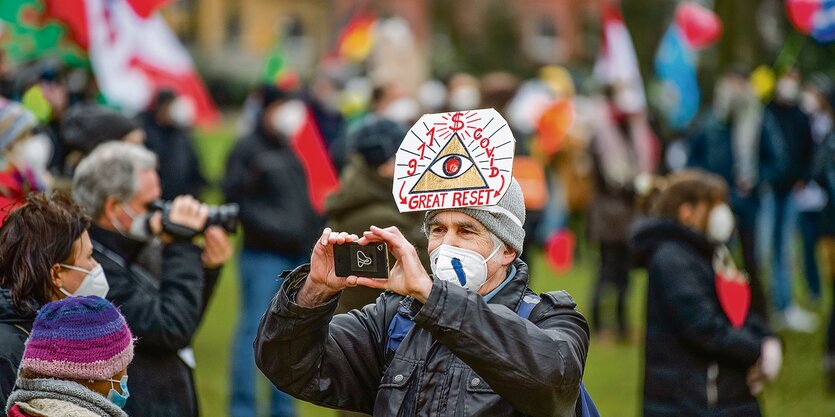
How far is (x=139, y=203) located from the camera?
17.5 ft

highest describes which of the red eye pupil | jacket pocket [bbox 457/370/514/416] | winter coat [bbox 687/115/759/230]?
the red eye pupil

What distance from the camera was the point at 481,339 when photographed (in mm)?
3244

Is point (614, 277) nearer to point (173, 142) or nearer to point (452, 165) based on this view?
point (173, 142)

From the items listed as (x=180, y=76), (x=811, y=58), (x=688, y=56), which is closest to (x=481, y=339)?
(x=180, y=76)

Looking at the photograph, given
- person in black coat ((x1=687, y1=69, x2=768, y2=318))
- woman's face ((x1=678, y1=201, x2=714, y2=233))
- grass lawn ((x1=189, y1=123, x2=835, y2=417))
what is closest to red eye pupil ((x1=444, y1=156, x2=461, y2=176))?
woman's face ((x1=678, y1=201, x2=714, y2=233))

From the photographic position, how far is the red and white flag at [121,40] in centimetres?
987

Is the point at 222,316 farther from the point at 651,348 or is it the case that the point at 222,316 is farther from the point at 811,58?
the point at 811,58

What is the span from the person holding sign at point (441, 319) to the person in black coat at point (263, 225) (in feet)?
14.8

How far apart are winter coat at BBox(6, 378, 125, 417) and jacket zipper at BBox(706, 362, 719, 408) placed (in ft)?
10.0

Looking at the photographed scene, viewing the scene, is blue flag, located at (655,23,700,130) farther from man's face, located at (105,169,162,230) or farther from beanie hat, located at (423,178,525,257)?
beanie hat, located at (423,178,525,257)

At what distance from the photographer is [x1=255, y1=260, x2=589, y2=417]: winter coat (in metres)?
3.25

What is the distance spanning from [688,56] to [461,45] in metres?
→ 28.2

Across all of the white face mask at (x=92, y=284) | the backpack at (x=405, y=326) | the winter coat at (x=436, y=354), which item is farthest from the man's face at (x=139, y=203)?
the backpack at (x=405, y=326)

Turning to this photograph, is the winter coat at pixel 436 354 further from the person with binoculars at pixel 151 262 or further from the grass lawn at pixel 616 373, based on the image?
the grass lawn at pixel 616 373
